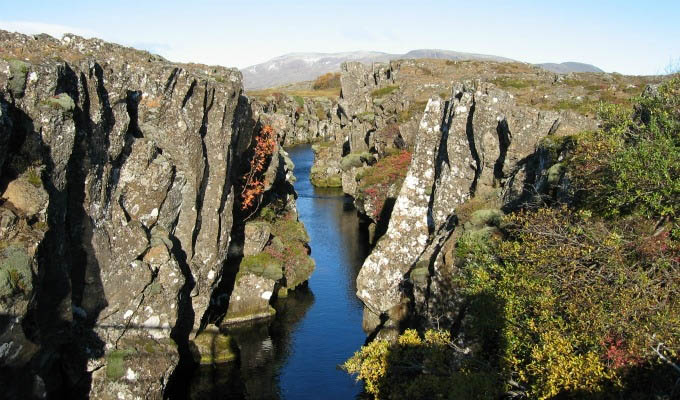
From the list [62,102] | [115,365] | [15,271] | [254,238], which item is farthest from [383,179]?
[15,271]

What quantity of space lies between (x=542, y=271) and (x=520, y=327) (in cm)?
245

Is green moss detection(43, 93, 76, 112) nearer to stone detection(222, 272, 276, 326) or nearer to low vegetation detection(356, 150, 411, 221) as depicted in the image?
stone detection(222, 272, 276, 326)

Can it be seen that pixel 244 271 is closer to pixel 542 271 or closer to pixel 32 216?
pixel 32 216

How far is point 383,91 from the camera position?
114312 mm

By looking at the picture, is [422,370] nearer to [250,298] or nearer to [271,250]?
[250,298]

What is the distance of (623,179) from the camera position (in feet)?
75.9

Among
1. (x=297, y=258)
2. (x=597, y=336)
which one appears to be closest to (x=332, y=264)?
(x=297, y=258)

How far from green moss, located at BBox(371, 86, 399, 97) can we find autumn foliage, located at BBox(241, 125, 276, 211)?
188 ft

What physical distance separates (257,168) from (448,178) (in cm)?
1896

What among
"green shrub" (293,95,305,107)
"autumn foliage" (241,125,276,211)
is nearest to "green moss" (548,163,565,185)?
"autumn foliage" (241,125,276,211)

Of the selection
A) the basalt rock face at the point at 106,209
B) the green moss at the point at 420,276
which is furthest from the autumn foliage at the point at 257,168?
the green moss at the point at 420,276

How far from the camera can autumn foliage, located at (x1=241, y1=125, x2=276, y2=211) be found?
5325 cm

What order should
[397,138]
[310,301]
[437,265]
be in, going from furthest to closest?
[397,138], [310,301], [437,265]

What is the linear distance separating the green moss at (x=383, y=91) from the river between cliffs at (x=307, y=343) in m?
50.6
